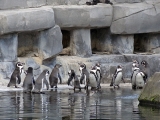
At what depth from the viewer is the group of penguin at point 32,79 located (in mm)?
21234

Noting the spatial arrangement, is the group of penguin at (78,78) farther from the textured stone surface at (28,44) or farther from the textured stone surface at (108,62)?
the textured stone surface at (28,44)

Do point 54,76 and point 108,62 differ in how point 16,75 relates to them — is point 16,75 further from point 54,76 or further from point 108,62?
point 108,62

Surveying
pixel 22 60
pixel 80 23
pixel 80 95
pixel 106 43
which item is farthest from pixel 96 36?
pixel 80 95

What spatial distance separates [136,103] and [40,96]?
3.57 m

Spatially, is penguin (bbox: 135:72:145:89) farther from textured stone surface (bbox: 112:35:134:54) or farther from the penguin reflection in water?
textured stone surface (bbox: 112:35:134:54)

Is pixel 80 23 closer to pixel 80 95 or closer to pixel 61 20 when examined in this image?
pixel 61 20

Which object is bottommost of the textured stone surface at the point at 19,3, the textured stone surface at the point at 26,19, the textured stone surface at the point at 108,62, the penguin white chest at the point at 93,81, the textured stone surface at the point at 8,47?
the penguin white chest at the point at 93,81

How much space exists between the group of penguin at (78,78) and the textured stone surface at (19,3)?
205cm

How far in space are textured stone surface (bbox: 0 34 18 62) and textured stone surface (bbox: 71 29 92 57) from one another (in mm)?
2906

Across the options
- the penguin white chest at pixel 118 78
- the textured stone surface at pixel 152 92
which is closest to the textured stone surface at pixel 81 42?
the penguin white chest at pixel 118 78

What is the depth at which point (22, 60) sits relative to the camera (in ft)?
80.5

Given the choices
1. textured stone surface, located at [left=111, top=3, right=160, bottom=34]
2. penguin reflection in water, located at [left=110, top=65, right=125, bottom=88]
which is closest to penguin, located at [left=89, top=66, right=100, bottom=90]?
penguin reflection in water, located at [left=110, top=65, right=125, bottom=88]

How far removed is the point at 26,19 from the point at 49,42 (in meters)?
1.55

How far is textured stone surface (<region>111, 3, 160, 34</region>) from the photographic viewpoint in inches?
1049
